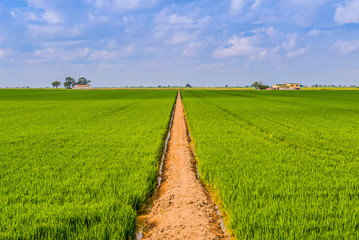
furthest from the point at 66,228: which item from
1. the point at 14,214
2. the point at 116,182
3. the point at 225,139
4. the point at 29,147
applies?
the point at 225,139

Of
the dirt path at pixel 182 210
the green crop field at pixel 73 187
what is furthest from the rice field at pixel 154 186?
the dirt path at pixel 182 210

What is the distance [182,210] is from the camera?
5391mm

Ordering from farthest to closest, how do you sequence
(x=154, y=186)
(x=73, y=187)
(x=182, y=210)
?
(x=154, y=186) → (x=73, y=187) → (x=182, y=210)

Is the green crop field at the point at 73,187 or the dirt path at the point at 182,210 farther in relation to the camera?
the dirt path at the point at 182,210

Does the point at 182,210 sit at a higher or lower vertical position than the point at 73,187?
lower

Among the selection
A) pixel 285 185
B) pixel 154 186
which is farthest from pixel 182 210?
pixel 285 185

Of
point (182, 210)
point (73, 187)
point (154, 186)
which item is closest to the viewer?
point (182, 210)

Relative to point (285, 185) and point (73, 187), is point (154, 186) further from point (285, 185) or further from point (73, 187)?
point (285, 185)

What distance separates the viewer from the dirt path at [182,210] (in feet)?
14.9

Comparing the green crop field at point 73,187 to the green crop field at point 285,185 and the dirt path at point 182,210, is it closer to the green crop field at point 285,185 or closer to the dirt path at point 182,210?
the dirt path at point 182,210

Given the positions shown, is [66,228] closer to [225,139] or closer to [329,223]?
[329,223]

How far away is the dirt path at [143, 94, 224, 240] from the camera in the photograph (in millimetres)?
4539

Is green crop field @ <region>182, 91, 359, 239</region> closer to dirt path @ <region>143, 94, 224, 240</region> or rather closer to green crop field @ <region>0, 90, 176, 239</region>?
dirt path @ <region>143, 94, 224, 240</region>

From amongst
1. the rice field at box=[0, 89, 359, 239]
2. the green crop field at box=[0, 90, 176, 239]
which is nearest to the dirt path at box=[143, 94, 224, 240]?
the rice field at box=[0, 89, 359, 239]
